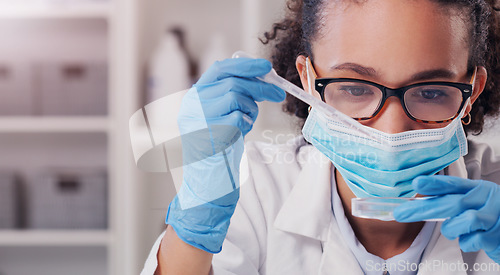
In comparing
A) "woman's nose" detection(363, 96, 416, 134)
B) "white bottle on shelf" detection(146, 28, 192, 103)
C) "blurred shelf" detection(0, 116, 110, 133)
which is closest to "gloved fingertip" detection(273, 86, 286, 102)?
"woman's nose" detection(363, 96, 416, 134)

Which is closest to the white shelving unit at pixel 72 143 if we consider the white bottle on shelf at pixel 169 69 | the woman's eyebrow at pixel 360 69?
the white bottle on shelf at pixel 169 69

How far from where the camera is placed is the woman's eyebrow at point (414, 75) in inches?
26.0

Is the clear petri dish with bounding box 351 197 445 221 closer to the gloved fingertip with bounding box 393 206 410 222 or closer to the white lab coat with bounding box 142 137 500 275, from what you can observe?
the gloved fingertip with bounding box 393 206 410 222

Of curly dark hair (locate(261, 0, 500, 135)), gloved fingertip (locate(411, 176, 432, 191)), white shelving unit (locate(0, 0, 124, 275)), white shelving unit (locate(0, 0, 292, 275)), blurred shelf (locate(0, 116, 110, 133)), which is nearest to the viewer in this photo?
gloved fingertip (locate(411, 176, 432, 191))

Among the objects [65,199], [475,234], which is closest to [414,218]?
[475,234]

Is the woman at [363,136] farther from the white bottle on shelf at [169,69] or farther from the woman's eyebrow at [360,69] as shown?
the white bottle on shelf at [169,69]

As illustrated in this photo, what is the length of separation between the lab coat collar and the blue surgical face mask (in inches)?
4.0

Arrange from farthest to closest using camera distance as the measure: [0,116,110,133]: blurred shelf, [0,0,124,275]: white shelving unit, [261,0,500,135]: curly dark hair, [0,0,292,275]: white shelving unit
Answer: [0,116,110,133]: blurred shelf
[0,0,124,275]: white shelving unit
[0,0,292,275]: white shelving unit
[261,0,500,135]: curly dark hair

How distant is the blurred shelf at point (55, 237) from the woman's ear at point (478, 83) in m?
1.11

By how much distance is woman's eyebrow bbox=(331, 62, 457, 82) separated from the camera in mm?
660

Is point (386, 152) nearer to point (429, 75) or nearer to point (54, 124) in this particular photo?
point (429, 75)

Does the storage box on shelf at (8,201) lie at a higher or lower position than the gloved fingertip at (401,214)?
lower

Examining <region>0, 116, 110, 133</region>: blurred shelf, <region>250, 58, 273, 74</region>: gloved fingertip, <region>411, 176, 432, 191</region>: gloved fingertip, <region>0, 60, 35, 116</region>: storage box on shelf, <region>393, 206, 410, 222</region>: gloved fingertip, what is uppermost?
<region>250, 58, 273, 74</region>: gloved fingertip

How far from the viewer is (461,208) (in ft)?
2.04
